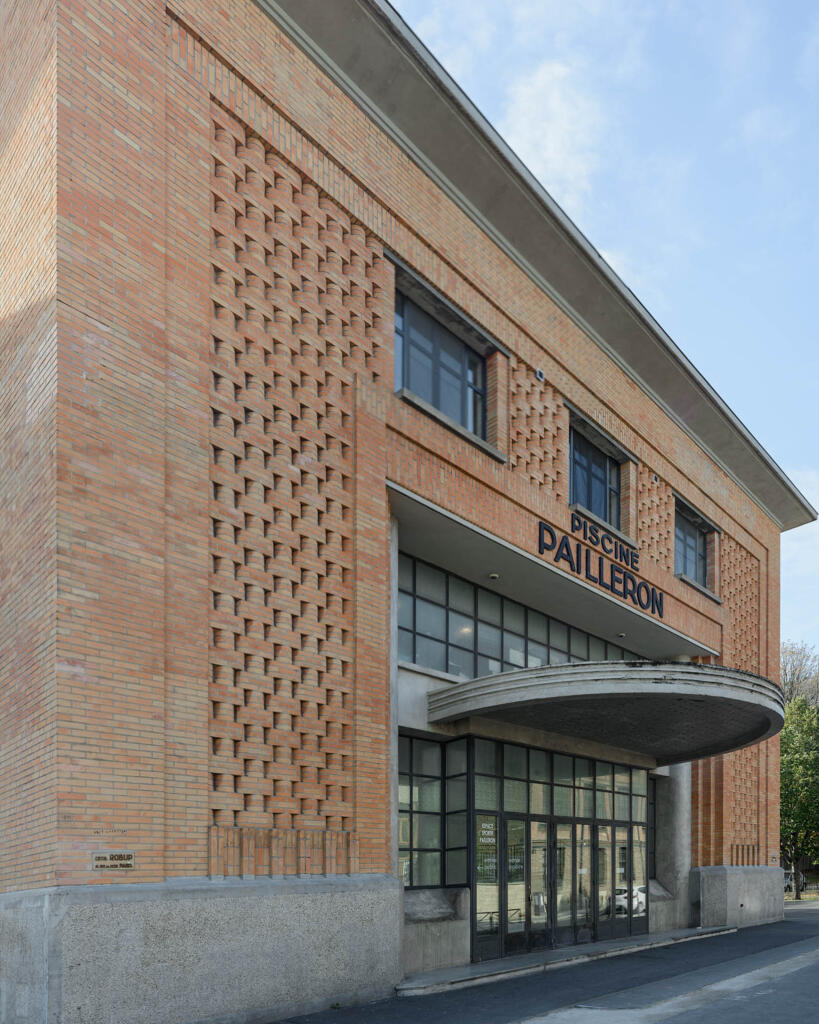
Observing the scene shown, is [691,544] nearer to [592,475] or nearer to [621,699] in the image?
[592,475]

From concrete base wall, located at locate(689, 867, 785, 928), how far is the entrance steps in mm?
2367

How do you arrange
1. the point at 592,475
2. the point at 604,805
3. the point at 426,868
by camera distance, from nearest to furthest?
the point at 426,868 < the point at 604,805 < the point at 592,475

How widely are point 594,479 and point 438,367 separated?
6.71 m

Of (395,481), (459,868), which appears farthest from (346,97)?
(459,868)

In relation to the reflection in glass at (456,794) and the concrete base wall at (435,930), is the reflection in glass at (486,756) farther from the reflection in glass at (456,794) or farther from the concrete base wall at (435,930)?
the concrete base wall at (435,930)

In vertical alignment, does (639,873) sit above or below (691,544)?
below

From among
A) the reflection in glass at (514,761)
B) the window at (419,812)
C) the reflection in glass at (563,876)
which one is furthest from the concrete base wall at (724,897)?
the window at (419,812)

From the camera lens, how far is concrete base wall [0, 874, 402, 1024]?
409 inches

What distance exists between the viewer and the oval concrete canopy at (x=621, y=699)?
55.0 feet

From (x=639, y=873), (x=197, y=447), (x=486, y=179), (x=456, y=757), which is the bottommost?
(x=639, y=873)

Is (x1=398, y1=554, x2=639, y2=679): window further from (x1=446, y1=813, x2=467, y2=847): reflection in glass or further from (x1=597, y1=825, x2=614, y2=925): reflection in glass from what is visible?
(x1=597, y1=825, x2=614, y2=925): reflection in glass

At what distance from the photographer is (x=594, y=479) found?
2411 cm

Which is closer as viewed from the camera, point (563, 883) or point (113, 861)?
point (113, 861)

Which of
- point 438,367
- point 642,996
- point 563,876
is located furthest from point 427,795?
point 438,367
